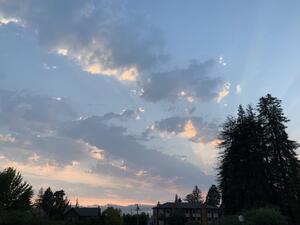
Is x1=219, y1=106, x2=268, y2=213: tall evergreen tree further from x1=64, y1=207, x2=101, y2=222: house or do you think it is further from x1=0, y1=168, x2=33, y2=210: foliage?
x1=64, y1=207, x2=101, y2=222: house

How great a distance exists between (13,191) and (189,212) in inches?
2807

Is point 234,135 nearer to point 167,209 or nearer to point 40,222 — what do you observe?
point 40,222

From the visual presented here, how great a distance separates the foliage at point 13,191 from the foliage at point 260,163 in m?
36.5

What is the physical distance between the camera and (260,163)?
189 ft

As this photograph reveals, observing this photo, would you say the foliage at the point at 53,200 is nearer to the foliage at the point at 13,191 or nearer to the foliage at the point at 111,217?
the foliage at the point at 111,217

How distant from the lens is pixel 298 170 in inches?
2280

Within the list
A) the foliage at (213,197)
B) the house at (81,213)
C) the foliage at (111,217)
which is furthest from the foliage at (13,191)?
the foliage at (213,197)

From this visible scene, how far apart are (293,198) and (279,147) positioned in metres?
8.91

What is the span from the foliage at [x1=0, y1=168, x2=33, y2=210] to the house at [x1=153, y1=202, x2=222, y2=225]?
60.5 metres

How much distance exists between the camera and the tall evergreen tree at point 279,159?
5403 centimetres

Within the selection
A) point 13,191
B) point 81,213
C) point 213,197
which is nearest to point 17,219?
point 13,191

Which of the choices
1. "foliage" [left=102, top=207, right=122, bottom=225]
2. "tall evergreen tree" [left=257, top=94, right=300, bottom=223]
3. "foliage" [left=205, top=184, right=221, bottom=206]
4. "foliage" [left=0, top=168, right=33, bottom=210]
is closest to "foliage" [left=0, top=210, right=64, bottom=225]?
"foliage" [left=0, top=168, right=33, bottom=210]

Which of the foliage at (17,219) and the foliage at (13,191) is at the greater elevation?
the foliage at (13,191)

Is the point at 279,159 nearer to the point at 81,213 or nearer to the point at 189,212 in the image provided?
the point at 189,212
